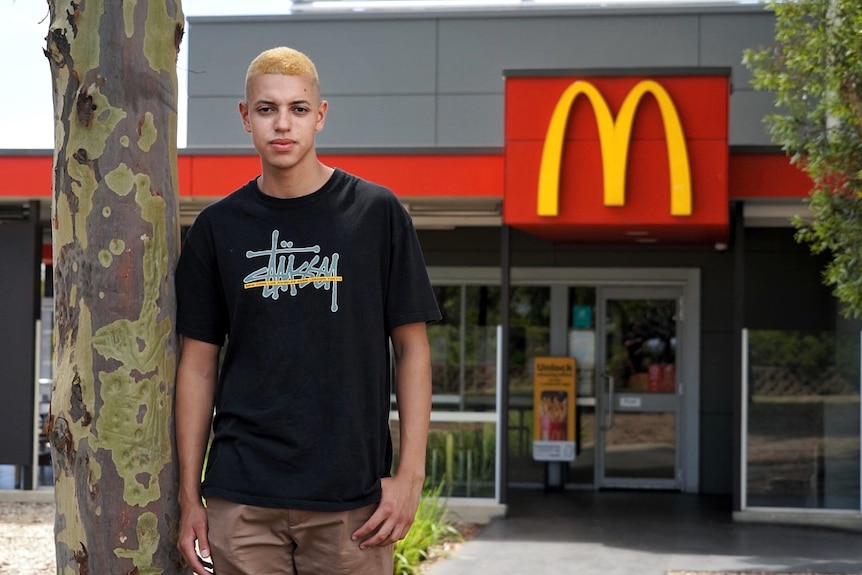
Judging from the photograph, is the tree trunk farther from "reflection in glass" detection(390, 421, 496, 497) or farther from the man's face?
"reflection in glass" detection(390, 421, 496, 497)

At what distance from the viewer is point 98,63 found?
122 inches

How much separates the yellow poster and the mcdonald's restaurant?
0.02m

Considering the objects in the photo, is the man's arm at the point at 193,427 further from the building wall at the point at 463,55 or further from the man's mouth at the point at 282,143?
the building wall at the point at 463,55

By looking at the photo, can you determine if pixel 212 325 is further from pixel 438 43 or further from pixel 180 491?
pixel 438 43

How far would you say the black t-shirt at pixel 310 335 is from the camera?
9.14 ft

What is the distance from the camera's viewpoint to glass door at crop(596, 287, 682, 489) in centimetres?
1381

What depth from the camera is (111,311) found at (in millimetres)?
3012

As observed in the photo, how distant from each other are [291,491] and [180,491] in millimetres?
382

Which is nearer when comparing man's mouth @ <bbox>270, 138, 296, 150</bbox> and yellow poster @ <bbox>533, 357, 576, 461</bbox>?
man's mouth @ <bbox>270, 138, 296, 150</bbox>

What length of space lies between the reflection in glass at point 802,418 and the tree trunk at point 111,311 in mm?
8968

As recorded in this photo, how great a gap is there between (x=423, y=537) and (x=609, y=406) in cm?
535

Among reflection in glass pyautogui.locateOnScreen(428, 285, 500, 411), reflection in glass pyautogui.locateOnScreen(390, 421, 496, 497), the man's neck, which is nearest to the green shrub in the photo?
reflection in glass pyautogui.locateOnScreen(390, 421, 496, 497)

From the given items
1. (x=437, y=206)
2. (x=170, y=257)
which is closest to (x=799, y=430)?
(x=437, y=206)

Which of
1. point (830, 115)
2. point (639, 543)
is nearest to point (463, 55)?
point (830, 115)
